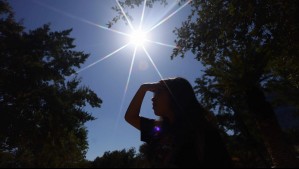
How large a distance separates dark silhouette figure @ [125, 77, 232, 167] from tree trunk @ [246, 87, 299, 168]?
10128mm

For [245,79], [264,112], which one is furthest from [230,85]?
[264,112]

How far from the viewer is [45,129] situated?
1977 cm

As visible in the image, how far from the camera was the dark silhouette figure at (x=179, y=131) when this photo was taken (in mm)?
2359

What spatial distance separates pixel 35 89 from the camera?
20.6 m

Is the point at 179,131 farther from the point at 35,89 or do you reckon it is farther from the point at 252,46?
the point at 35,89

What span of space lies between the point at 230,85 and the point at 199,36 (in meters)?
4.36

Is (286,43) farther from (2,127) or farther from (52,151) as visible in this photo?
(2,127)

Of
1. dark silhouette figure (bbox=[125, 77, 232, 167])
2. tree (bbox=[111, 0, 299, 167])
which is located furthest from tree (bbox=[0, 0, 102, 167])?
dark silhouette figure (bbox=[125, 77, 232, 167])

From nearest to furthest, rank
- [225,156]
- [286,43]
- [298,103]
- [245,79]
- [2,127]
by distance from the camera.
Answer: [225,156], [286,43], [245,79], [2,127], [298,103]

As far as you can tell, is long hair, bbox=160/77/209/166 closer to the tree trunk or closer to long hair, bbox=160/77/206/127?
long hair, bbox=160/77/206/127

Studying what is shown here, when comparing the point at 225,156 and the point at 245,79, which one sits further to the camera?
the point at 245,79

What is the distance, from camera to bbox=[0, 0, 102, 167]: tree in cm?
1942

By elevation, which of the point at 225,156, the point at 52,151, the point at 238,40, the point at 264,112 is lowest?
the point at 225,156

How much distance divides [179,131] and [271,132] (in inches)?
491
